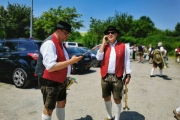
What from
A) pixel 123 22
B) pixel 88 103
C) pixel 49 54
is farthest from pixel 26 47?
pixel 123 22

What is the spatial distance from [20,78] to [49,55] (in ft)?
14.5

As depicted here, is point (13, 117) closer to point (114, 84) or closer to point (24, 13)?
point (114, 84)

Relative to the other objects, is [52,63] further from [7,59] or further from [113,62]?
[7,59]

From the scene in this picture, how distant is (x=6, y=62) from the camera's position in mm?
6676

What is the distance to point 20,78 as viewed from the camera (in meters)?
6.44

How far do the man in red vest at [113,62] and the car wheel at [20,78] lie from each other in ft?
12.0

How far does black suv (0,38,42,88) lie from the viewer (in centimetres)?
619

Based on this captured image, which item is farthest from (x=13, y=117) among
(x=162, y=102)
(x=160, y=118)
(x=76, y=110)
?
(x=162, y=102)

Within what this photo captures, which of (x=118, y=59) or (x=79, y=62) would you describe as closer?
(x=118, y=59)

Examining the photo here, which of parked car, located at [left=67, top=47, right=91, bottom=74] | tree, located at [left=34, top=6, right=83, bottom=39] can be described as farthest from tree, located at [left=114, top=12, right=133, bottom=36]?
parked car, located at [left=67, top=47, right=91, bottom=74]

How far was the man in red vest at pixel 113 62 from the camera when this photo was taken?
3.53m

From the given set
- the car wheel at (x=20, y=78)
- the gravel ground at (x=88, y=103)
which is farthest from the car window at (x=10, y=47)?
the gravel ground at (x=88, y=103)

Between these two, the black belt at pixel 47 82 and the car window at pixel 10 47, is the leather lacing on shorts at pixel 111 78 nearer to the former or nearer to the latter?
the black belt at pixel 47 82

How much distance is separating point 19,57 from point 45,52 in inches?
167
